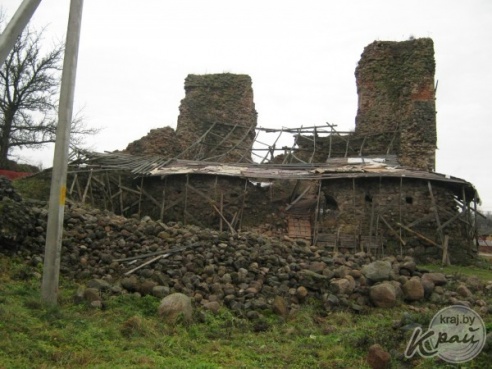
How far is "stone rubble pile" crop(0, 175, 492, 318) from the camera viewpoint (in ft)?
24.7

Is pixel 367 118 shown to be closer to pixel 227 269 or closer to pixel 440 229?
pixel 440 229

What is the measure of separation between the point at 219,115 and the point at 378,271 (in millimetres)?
13685

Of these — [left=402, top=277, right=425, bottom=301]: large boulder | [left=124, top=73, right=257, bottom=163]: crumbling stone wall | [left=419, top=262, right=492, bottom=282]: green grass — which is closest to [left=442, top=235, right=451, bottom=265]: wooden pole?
[left=419, top=262, right=492, bottom=282]: green grass

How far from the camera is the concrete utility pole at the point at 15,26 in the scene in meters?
5.07

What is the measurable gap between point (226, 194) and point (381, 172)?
15.5 ft

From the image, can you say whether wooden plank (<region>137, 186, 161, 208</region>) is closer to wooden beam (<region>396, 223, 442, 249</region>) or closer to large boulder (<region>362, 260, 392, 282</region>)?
wooden beam (<region>396, 223, 442, 249</region>)

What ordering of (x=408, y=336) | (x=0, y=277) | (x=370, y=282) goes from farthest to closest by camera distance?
(x=370, y=282)
(x=0, y=277)
(x=408, y=336)

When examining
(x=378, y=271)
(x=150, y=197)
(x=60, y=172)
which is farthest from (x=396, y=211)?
(x=60, y=172)

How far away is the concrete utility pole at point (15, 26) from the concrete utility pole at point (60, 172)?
1.09 meters

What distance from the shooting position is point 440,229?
1321cm

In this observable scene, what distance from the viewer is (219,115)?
2073 centimetres

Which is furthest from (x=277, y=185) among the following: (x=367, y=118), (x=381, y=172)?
(x=367, y=118)

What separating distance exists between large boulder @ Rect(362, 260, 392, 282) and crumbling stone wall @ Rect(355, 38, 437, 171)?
363 inches

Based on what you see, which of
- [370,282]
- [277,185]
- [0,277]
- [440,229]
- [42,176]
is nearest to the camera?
[0,277]
